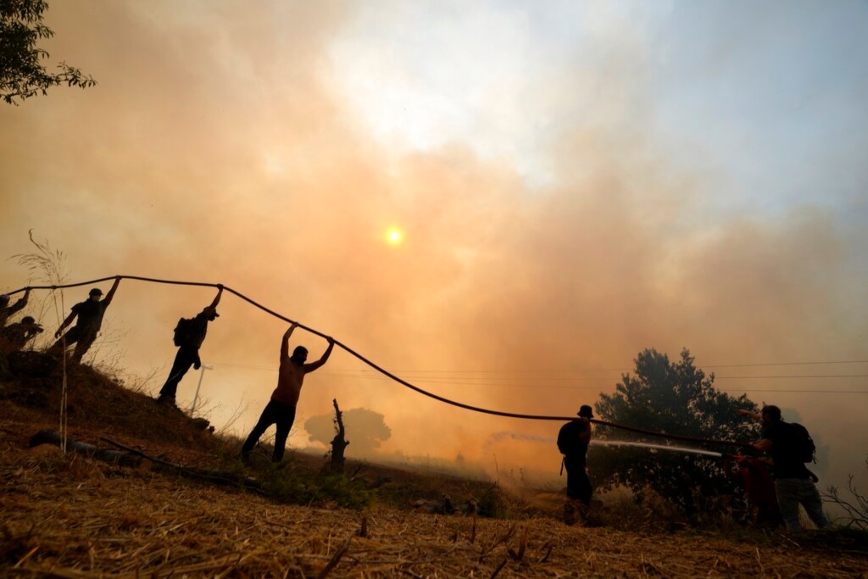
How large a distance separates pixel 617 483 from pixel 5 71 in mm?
37433

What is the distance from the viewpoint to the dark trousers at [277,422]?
685cm

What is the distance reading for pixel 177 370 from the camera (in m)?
10.4

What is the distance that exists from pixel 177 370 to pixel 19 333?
5183 mm

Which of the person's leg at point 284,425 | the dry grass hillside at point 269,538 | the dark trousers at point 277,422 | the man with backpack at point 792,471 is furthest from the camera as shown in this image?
the person's leg at point 284,425

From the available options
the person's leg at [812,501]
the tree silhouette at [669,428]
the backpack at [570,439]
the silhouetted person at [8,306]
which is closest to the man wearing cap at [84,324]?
the silhouetted person at [8,306]

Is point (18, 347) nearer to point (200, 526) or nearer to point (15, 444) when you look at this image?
point (15, 444)

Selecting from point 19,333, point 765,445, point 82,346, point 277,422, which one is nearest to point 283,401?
point 277,422

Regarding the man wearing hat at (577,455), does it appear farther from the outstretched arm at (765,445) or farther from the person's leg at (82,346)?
the person's leg at (82,346)

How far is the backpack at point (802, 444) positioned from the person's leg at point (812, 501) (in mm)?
397

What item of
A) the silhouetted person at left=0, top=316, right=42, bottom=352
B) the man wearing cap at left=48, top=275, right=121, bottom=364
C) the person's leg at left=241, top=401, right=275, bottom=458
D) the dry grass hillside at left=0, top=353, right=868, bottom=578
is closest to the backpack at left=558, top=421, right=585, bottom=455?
A: the dry grass hillside at left=0, top=353, right=868, bottom=578

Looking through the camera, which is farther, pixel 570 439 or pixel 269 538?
pixel 570 439

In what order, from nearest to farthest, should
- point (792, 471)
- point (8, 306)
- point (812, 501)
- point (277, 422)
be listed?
point (812, 501) → point (792, 471) → point (277, 422) → point (8, 306)

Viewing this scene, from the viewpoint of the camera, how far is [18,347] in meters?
10.6

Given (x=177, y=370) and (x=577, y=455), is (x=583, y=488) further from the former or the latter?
(x=177, y=370)
